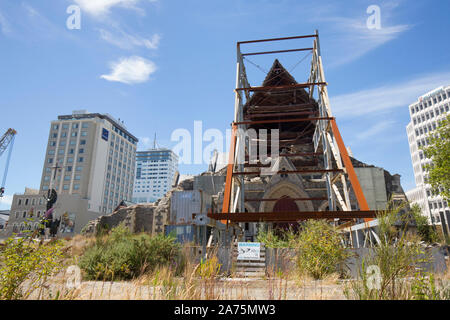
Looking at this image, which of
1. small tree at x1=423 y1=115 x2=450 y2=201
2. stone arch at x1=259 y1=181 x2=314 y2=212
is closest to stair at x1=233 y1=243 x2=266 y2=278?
stone arch at x1=259 y1=181 x2=314 y2=212

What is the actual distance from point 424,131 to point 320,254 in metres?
96.5

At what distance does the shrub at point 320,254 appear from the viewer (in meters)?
8.23

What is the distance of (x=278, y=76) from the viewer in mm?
30297

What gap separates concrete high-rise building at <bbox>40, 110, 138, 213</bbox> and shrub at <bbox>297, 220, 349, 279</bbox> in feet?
286

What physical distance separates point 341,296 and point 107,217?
118ft

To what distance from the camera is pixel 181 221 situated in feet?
80.9

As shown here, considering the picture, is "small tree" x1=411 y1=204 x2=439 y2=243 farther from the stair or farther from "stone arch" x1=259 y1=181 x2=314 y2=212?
the stair

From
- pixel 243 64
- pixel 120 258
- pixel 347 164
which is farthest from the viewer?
pixel 243 64

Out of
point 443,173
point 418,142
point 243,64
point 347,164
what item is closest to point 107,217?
point 243,64

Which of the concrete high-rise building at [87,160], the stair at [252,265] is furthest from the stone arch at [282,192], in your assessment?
the concrete high-rise building at [87,160]

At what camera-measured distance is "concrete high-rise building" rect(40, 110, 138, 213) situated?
90750mm

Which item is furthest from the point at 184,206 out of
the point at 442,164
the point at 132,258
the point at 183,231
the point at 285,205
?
the point at 442,164

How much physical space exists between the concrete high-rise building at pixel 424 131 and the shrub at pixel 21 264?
3559 inches
